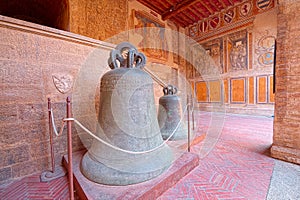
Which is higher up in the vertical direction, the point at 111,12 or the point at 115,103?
the point at 111,12

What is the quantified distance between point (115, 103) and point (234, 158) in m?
2.14

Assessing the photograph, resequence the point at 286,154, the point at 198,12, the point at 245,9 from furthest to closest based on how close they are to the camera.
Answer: the point at 198,12, the point at 245,9, the point at 286,154

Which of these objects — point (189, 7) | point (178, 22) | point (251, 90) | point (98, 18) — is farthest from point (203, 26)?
point (98, 18)

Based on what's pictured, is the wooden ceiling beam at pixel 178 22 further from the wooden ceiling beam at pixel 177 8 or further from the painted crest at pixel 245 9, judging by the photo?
the painted crest at pixel 245 9

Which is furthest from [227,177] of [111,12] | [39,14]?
[39,14]

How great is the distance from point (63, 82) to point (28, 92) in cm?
44

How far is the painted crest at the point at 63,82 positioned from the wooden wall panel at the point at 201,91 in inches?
321

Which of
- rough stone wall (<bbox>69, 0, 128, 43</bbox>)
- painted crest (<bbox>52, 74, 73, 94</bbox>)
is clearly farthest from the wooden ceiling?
painted crest (<bbox>52, 74, 73, 94</bbox>)

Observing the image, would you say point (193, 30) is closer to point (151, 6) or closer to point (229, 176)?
point (151, 6)

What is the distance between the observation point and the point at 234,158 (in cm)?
232

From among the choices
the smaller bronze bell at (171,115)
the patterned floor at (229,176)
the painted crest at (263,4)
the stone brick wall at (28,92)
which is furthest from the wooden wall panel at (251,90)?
the stone brick wall at (28,92)

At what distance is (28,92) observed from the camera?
1.86 meters

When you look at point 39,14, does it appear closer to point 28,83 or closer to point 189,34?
point 28,83

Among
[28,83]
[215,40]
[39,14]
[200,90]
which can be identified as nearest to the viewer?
[28,83]
